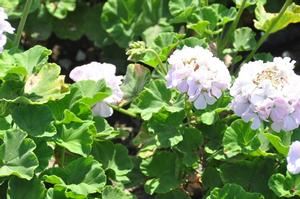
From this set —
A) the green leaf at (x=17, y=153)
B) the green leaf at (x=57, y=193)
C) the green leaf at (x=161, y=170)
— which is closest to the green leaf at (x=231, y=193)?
the green leaf at (x=161, y=170)

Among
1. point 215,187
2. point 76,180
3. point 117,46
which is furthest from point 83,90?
point 117,46

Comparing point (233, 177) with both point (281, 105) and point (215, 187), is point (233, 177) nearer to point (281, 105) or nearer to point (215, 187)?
point (215, 187)

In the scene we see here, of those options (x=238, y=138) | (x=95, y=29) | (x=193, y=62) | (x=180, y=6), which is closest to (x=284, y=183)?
(x=238, y=138)

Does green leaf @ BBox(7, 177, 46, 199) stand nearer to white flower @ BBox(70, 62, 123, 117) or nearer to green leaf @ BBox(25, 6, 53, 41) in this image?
white flower @ BBox(70, 62, 123, 117)

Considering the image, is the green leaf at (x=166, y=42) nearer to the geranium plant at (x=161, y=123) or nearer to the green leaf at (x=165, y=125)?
the geranium plant at (x=161, y=123)

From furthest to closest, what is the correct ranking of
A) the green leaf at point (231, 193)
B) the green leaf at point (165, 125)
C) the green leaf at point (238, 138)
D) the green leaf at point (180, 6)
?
1. the green leaf at point (180, 6)
2. the green leaf at point (165, 125)
3. the green leaf at point (238, 138)
4. the green leaf at point (231, 193)
